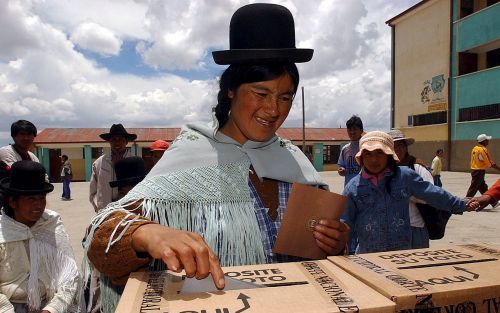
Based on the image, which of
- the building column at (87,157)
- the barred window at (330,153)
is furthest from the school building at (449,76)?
the building column at (87,157)

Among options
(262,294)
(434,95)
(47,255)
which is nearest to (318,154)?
(434,95)

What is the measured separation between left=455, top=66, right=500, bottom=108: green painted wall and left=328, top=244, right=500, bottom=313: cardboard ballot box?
67.1 feet

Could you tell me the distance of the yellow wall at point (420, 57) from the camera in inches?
868

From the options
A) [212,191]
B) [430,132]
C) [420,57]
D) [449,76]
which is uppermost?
[420,57]

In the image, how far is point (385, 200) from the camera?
114 inches

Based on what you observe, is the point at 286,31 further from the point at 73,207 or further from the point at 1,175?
the point at 73,207

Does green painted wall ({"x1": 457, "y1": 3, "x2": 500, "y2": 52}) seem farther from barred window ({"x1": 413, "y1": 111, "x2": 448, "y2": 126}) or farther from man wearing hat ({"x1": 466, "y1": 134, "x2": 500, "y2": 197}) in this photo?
man wearing hat ({"x1": 466, "y1": 134, "x2": 500, "y2": 197})

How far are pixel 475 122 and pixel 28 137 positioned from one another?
2037 cm

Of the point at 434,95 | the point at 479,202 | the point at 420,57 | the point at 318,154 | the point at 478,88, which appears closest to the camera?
the point at 479,202

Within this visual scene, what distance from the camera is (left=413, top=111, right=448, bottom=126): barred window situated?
22141 mm

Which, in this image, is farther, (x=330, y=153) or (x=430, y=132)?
(x=330, y=153)

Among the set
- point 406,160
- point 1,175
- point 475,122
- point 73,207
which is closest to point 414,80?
point 475,122

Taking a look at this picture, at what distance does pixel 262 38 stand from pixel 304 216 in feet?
2.14

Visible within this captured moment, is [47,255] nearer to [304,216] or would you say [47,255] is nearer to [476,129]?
[304,216]
